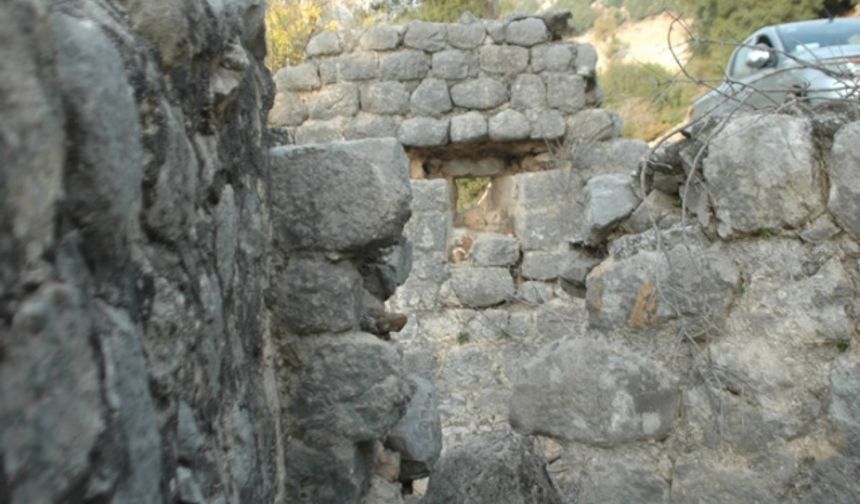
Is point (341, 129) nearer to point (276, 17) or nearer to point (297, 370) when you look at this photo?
point (276, 17)

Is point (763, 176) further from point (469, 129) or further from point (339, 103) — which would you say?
point (339, 103)

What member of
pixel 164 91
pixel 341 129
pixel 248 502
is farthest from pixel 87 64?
pixel 341 129

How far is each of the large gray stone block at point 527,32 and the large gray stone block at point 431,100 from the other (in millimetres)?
605

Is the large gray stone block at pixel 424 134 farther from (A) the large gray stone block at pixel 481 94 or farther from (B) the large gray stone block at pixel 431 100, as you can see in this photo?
(A) the large gray stone block at pixel 481 94

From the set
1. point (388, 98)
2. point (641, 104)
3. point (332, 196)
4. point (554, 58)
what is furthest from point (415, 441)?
point (641, 104)

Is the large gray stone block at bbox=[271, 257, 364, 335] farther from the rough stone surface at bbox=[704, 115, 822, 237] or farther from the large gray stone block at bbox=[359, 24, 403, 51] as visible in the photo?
the large gray stone block at bbox=[359, 24, 403, 51]

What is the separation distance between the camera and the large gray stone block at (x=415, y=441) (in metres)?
2.56

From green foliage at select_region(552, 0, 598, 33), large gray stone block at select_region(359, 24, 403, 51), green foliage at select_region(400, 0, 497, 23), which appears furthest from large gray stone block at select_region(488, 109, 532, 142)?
green foliage at select_region(552, 0, 598, 33)

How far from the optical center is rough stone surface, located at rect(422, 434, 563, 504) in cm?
236

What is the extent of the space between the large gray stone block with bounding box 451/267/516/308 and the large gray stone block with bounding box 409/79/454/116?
1175 mm

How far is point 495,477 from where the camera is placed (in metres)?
2.38

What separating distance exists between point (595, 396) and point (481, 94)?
375 centimetres

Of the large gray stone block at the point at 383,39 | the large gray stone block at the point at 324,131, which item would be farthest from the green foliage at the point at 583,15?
the large gray stone block at the point at 324,131

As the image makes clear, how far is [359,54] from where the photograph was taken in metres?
5.90
